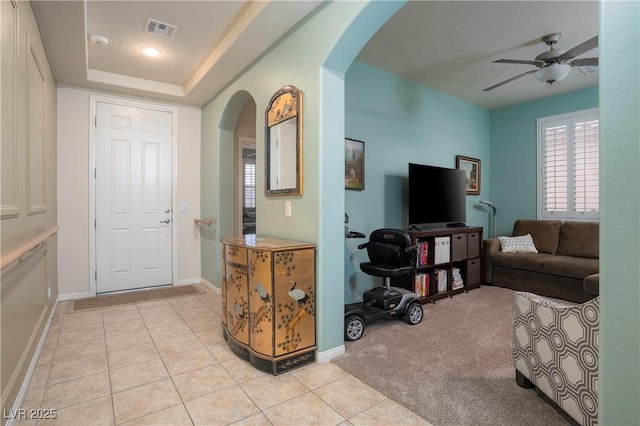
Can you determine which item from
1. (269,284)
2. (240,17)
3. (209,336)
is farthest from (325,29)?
(209,336)

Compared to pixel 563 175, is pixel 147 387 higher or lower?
lower

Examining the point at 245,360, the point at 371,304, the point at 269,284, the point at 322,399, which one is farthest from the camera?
the point at 371,304

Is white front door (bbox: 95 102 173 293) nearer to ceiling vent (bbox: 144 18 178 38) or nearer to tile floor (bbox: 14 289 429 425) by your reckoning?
tile floor (bbox: 14 289 429 425)

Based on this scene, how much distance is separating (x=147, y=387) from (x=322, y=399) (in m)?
1.12

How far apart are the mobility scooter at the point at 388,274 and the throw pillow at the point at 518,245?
7.60ft

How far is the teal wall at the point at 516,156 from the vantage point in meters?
5.04

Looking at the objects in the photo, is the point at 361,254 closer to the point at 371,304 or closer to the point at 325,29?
the point at 371,304

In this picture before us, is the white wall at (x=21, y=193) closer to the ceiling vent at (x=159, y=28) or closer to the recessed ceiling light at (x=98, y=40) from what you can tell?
the recessed ceiling light at (x=98, y=40)

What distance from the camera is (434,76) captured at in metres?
4.16

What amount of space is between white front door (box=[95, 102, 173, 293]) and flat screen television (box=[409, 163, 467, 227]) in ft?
11.1

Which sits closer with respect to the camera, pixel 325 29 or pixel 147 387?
pixel 147 387

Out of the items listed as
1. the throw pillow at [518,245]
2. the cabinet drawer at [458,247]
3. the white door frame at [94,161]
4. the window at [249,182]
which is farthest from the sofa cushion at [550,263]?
the white door frame at [94,161]

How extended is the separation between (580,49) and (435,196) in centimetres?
201

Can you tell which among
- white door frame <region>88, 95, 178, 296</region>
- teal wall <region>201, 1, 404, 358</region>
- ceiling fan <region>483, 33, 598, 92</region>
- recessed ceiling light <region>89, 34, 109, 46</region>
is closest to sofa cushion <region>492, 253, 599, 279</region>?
ceiling fan <region>483, 33, 598, 92</region>
